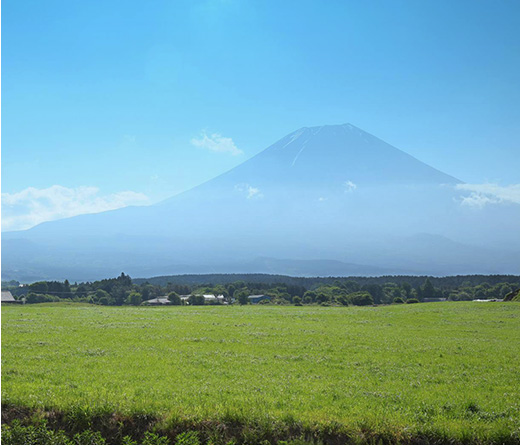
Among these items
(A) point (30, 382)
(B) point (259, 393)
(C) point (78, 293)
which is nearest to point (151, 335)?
(A) point (30, 382)

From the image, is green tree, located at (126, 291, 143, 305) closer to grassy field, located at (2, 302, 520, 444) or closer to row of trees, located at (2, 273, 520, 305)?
row of trees, located at (2, 273, 520, 305)

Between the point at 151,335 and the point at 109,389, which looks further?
the point at 151,335

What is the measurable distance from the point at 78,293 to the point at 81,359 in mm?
65327

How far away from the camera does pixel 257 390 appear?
28.9ft

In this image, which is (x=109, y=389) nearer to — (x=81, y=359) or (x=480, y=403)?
(x=81, y=359)

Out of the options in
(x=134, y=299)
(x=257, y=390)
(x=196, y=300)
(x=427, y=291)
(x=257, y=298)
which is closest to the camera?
(x=257, y=390)

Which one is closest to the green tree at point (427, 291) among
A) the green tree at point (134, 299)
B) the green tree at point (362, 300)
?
the green tree at point (362, 300)

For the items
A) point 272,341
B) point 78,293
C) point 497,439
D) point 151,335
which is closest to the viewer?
point 497,439

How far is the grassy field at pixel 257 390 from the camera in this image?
7.09 metres

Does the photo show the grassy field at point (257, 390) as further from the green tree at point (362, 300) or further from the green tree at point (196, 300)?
the green tree at point (362, 300)

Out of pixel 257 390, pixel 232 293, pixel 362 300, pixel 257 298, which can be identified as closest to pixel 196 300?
pixel 257 298

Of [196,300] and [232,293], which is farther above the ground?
[196,300]

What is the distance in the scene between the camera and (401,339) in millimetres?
16906

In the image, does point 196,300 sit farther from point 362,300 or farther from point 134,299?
point 362,300
